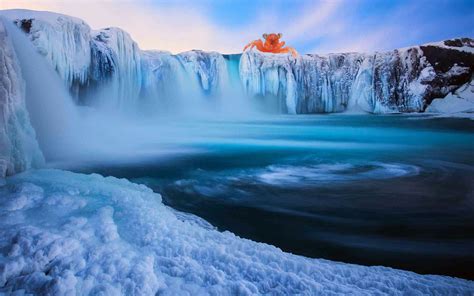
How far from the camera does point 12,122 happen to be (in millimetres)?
2365

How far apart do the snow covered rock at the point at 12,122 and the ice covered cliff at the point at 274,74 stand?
3669mm

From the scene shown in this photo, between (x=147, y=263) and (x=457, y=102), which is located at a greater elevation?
(x=457, y=102)

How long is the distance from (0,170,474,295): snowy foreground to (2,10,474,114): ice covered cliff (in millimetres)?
5109

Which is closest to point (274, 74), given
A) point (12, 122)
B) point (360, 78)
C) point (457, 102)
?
point (360, 78)

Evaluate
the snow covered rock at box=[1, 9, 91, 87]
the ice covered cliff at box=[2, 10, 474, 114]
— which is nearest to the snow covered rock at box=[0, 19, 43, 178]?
the snow covered rock at box=[1, 9, 91, 87]

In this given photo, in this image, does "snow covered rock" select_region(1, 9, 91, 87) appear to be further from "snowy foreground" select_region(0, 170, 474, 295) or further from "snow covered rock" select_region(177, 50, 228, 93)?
"snow covered rock" select_region(177, 50, 228, 93)

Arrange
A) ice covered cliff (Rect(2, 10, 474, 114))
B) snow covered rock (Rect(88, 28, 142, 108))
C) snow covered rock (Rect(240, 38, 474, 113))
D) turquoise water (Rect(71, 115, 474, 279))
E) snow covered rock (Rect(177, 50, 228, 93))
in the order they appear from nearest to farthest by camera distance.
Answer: turquoise water (Rect(71, 115, 474, 279)) < ice covered cliff (Rect(2, 10, 474, 114)) < snow covered rock (Rect(88, 28, 142, 108)) < snow covered rock (Rect(240, 38, 474, 113)) < snow covered rock (Rect(177, 50, 228, 93))

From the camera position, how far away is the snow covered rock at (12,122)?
2.23 meters

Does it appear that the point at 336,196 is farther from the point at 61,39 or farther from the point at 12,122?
the point at 61,39

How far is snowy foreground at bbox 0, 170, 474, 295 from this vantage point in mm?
1123

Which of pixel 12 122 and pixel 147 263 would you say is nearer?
pixel 147 263

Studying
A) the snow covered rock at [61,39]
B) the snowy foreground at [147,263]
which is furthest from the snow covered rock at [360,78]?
the snowy foreground at [147,263]

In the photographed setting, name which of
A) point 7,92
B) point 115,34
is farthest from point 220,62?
point 7,92

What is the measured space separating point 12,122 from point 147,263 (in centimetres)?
173
